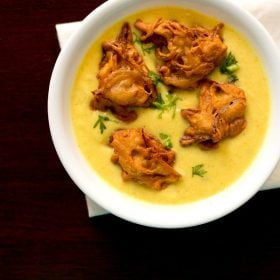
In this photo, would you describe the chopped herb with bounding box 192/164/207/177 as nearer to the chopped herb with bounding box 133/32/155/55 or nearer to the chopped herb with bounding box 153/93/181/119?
the chopped herb with bounding box 153/93/181/119

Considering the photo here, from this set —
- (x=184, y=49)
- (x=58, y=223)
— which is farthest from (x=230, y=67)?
(x=58, y=223)

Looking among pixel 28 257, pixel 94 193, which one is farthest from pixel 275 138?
pixel 28 257

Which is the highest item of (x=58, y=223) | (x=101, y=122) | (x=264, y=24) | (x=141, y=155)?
(x=264, y=24)

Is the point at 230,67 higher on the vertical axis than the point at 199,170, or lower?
higher

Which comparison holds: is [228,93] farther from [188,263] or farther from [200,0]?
[188,263]

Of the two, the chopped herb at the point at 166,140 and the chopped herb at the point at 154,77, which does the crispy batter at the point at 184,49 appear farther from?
the chopped herb at the point at 166,140

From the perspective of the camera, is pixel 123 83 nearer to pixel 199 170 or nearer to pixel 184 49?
pixel 184 49

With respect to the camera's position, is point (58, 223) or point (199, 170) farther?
point (58, 223)
